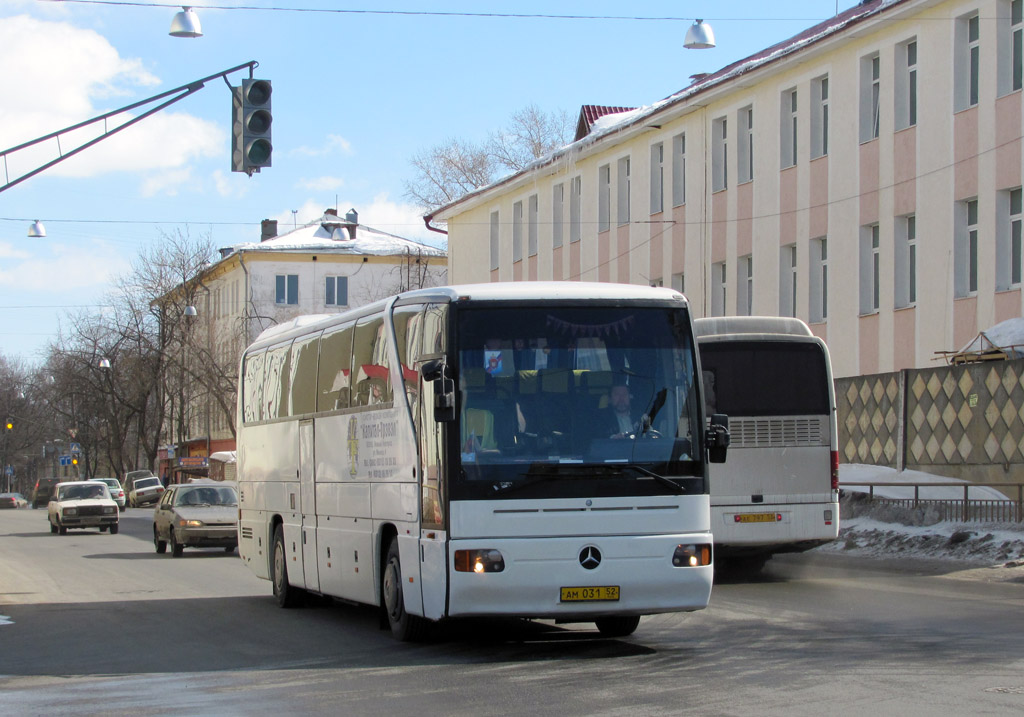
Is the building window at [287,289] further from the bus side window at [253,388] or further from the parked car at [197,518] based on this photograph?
the bus side window at [253,388]

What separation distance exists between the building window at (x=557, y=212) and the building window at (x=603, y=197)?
9.72 ft

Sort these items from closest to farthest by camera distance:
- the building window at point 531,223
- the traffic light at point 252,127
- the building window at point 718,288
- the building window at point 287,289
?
1. the traffic light at point 252,127
2. the building window at point 718,288
3. the building window at point 531,223
4. the building window at point 287,289

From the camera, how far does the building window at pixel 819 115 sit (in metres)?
37.8

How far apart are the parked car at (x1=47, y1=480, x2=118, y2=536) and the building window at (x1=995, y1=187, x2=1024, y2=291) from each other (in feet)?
82.6

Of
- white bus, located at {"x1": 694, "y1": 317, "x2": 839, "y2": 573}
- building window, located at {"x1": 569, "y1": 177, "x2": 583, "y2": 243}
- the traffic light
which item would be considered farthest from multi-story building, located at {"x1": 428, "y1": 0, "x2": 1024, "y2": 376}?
the traffic light

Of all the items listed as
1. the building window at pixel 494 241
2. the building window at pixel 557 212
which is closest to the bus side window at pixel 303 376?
the building window at pixel 557 212

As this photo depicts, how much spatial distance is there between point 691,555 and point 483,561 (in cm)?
169

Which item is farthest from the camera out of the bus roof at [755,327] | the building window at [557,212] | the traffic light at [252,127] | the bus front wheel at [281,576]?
the building window at [557,212]

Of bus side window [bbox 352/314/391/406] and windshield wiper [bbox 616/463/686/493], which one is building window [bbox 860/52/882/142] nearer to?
bus side window [bbox 352/314/391/406]

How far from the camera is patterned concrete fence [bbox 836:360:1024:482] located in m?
29.0

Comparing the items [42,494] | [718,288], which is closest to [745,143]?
[718,288]

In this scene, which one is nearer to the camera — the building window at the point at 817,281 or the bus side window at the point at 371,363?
the bus side window at the point at 371,363

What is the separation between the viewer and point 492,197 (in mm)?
58031

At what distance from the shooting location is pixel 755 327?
19.8 meters
